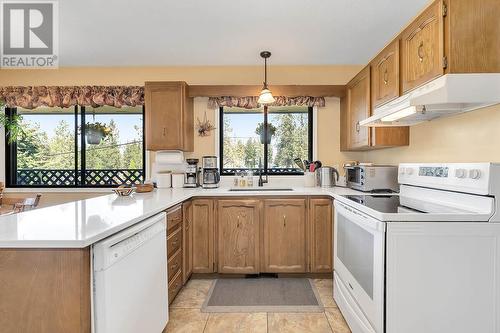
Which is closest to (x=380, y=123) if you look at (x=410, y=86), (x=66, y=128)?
(x=410, y=86)

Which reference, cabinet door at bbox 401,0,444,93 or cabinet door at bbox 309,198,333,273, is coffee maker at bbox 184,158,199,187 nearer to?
cabinet door at bbox 309,198,333,273

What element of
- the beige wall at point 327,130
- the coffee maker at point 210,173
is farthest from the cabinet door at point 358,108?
the coffee maker at point 210,173

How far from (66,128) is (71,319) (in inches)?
126

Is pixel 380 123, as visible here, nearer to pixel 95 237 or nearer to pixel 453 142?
pixel 453 142

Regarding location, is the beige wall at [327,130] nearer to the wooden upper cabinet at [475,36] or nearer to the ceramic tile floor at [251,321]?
the ceramic tile floor at [251,321]

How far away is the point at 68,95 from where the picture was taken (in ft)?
10.7

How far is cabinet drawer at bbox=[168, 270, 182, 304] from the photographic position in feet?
6.77

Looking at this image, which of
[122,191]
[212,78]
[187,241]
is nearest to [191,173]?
[187,241]

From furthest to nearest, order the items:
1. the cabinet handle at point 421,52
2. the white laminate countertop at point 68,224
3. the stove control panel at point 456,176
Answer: the cabinet handle at point 421,52, the stove control panel at point 456,176, the white laminate countertop at point 68,224

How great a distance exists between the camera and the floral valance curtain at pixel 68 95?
129 inches

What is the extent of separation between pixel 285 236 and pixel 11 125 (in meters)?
3.45

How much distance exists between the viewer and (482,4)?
1.53 m

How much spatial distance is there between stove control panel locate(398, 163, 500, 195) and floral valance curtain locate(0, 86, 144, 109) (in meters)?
3.00

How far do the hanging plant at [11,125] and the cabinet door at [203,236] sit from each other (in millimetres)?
2470
